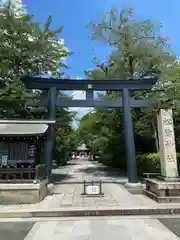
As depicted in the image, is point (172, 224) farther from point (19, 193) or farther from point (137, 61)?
point (137, 61)

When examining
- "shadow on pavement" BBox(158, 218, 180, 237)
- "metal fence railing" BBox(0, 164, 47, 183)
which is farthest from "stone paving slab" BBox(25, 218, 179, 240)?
"metal fence railing" BBox(0, 164, 47, 183)

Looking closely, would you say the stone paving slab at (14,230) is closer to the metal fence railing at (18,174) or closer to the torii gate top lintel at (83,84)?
the metal fence railing at (18,174)

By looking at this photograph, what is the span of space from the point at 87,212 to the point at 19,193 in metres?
3.12

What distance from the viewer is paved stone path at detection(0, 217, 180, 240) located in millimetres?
5918

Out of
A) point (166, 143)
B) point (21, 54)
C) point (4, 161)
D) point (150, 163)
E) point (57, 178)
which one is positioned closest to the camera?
point (166, 143)

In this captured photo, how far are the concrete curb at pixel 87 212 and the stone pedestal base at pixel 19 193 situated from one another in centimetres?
133

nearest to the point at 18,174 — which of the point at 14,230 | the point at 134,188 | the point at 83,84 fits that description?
the point at 14,230

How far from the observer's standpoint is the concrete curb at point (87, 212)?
823cm

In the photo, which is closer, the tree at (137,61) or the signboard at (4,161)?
the signboard at (4,161)

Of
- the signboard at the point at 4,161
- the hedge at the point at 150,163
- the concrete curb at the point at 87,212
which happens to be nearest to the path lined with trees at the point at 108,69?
the hedge at the point at 150,163

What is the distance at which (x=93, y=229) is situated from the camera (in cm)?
657

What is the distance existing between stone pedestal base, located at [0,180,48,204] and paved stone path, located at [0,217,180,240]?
2295mm

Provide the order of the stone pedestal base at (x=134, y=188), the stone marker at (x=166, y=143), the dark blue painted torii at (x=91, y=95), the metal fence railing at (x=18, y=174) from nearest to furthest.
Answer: the metal fence railing at (x=18, y=174)
the stone marker at (x=166, y=143)
the stone pedestal base at (x=134, y=188)
the dark blue painted torii at (x=91, y=95)

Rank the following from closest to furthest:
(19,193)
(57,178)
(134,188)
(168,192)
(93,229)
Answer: (93,229)
(168,192)
(19,193)
(134,188)
(57,178)
